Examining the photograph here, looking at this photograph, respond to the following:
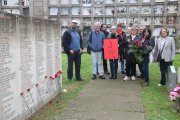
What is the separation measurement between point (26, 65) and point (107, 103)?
1797 millimetres

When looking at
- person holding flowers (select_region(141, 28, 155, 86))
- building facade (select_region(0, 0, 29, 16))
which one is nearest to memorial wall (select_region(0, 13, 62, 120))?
person holding flowers (select_region(141, 28, 155, 86))

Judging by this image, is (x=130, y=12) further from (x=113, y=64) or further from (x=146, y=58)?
(x=146, y=58)

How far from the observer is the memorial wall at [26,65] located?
14.0ft

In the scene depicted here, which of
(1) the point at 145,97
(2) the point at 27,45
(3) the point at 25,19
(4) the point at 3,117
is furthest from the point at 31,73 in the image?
(1) the point at 145,97

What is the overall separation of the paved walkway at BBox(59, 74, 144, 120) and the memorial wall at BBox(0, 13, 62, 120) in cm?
55

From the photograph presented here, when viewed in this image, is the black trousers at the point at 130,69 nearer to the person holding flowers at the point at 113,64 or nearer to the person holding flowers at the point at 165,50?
the person holding flowers at the point at 113,64

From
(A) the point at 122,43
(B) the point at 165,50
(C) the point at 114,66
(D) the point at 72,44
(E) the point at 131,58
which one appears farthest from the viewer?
(A) the point at 122,43

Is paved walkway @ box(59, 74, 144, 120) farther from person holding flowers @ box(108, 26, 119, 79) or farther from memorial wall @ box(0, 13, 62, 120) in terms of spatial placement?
person holding flowers @ box(108, 26, 119, 79)

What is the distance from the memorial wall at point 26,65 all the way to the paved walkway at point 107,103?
1.80 feet

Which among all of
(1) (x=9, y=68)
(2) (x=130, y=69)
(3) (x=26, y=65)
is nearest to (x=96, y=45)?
(2) (x=130, y=69)

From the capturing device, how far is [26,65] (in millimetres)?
4965

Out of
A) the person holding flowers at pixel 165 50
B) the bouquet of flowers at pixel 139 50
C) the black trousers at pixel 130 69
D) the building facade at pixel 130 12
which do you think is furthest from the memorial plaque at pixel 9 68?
the building facade at pixel 130 12

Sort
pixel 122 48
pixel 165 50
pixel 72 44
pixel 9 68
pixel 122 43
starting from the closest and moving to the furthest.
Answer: pixel 9 68 → pixel 165 50 → pixel 72 44 → pixel 122 43 → pixel 122 48

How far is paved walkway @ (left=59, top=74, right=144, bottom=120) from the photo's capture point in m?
5.21
